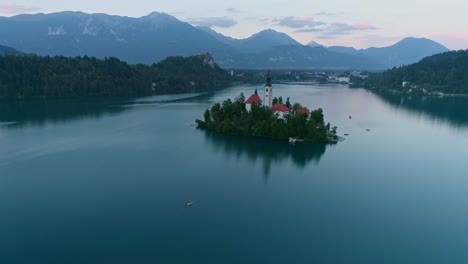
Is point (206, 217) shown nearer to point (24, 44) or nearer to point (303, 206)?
point (303, 206)

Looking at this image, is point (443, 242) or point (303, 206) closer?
point (443, 242)

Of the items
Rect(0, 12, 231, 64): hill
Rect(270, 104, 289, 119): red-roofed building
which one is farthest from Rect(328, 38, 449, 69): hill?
Rect(270, 104, 289, 119): red-roofed building

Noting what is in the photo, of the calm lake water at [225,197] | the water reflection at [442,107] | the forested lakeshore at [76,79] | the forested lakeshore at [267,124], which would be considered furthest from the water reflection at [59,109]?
the water reflection at [442,107]

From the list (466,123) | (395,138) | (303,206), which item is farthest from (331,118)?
(303,206)

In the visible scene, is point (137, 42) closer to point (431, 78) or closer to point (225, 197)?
point (431, 78)

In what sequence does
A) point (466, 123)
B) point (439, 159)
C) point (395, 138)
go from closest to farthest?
point (439, 159)
point (395, 138)
point (466, 123)

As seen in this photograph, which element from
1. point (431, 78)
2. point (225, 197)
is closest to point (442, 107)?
point (431, 78)
